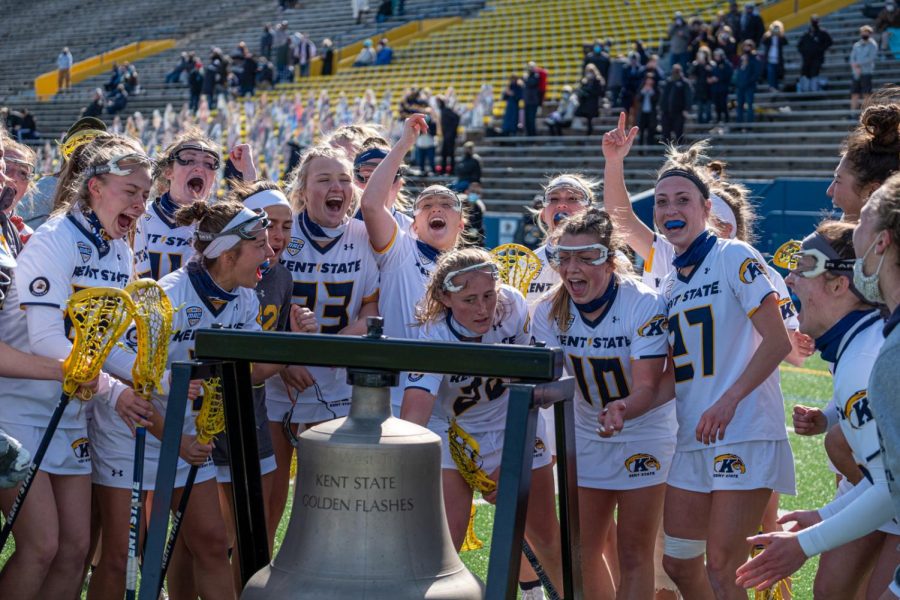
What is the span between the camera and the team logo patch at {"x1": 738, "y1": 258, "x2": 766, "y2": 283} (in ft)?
13.4

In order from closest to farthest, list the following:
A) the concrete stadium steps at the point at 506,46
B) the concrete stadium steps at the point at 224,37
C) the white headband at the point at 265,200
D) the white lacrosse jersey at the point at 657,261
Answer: the white headband at the point at 265,200, the white lacrosse jersey at the point at 657,261, the concrete stadium steps at the point at 506,46, the concrete stadium steps at the point at 224,37

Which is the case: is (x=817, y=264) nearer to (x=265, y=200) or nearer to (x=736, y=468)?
(x=736, y=468)

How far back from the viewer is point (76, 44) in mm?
42844

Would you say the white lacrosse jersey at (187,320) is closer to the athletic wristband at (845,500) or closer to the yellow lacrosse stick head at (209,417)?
the yellow lacrosse stick head at (209,417)

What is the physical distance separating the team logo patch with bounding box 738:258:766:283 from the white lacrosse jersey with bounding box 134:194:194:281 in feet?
7.59

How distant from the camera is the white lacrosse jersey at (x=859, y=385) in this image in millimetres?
3010

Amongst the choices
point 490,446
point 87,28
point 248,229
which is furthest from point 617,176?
point 87,28

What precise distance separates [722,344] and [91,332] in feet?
7.09

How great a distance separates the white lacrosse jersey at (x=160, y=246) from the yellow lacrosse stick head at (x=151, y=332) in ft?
5.41

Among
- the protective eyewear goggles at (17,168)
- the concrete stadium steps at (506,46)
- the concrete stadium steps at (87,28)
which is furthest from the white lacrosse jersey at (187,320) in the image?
the concrete stadium steps at (87,28)

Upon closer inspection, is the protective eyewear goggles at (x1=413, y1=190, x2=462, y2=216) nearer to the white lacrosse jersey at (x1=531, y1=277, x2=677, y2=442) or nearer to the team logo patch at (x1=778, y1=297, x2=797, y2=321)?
the white lacrosse jersey at (x1=531, y1=277, x2=677, y2=442)

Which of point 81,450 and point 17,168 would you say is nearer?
point 81,450

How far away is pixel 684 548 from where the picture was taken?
4.05 meters

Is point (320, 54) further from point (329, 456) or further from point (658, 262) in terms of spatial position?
point (329, 456)
